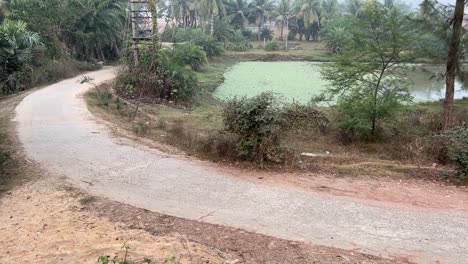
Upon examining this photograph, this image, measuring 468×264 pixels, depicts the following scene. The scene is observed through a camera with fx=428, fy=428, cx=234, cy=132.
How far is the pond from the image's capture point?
21.6 m

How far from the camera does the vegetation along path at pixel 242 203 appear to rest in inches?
202

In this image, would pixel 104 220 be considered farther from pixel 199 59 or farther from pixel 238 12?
pixel 238 12

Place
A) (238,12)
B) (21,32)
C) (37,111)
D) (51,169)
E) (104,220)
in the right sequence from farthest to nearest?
1. (238,12)
2. (21,32)
3. (37,111)
4. (51,169)
5. (104,220)

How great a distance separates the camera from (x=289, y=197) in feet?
20.9

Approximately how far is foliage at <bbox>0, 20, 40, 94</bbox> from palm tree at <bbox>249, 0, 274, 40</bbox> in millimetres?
37861

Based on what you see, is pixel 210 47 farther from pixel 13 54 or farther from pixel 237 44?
pixel 13 54

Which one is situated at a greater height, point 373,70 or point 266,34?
point 266,34

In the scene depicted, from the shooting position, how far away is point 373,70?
13180mm

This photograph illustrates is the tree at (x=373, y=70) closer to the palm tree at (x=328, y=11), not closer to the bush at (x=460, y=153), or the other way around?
the bush at (x=460, y=153)

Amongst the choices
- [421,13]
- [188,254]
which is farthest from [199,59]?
[188,254]

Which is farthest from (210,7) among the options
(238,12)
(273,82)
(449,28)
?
(449,28)

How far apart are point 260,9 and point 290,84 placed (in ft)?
97.4

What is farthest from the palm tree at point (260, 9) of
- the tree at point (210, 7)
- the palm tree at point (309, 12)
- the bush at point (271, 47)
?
the tree at point (210, 7)

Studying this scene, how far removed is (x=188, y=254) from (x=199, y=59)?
24297mm
